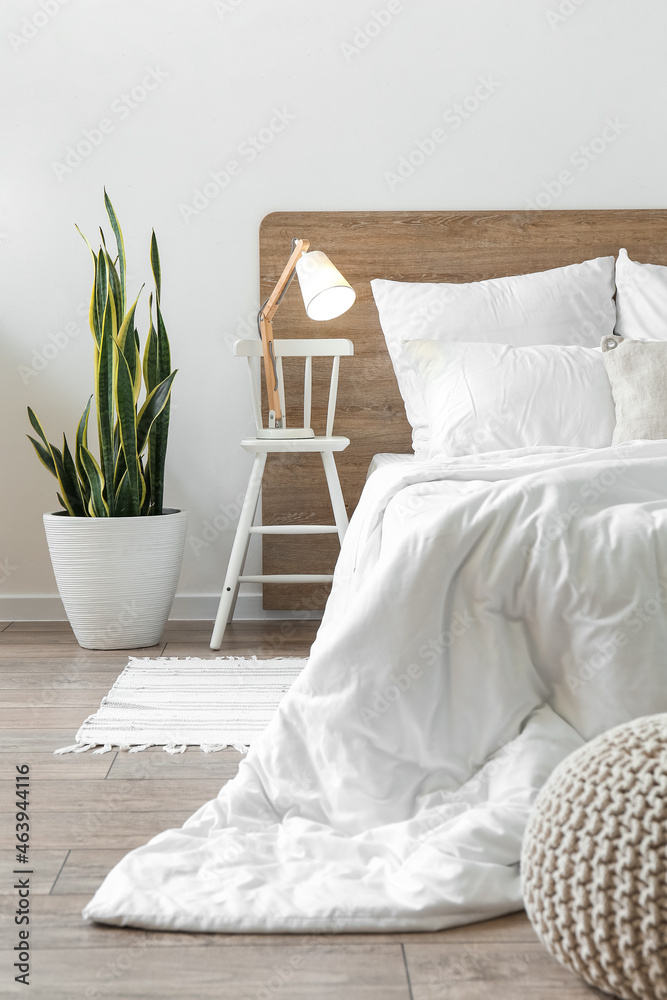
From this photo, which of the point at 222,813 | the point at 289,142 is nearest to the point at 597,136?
the point at 289,142

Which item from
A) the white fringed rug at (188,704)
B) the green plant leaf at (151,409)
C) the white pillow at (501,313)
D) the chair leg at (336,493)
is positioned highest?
the white pillow at (501,313)

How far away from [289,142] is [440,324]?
795 millimetres

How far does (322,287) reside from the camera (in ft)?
8.27

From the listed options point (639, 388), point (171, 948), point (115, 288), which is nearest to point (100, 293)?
point (115, 288)

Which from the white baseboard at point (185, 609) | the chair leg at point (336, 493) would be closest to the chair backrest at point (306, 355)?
the chair leg at point (336, 493)

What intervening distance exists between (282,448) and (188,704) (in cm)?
81

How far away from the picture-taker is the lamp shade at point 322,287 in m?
2.53

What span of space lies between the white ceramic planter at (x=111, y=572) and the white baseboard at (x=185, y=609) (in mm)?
380

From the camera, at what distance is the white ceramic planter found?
8.06 feet

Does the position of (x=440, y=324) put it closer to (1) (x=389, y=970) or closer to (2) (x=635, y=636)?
(2) (x=635, y=636)

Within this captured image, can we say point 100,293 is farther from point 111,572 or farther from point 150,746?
point 150,746

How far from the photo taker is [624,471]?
146 centimetres

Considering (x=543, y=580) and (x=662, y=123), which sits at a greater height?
(x=662, y=123)

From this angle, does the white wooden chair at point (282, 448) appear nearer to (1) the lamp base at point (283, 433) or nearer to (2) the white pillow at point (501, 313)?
(1) the lamp base at point (283, 433)
